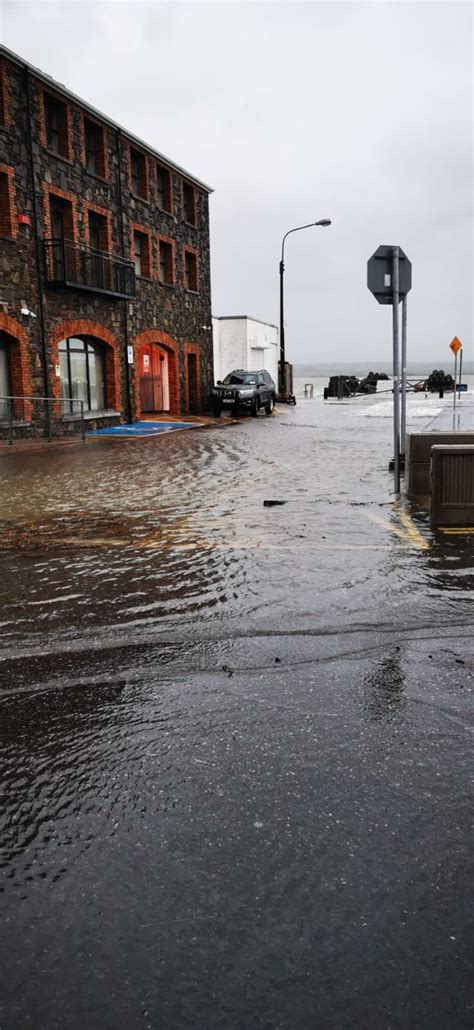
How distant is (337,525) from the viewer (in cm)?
883

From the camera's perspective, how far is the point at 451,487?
336 inches

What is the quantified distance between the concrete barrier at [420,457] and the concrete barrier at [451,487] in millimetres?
1346

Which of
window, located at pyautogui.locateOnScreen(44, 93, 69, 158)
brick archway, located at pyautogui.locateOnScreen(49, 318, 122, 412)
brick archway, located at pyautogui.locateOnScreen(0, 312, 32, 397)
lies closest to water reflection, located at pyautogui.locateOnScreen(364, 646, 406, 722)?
brick archway, located at pyautogui.locateOnScreen(0, 312, 32, 397)

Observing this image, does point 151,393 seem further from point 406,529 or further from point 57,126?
point 406,529

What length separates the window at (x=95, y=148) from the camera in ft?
83.1

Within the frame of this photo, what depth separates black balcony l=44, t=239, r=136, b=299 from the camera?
2245cm

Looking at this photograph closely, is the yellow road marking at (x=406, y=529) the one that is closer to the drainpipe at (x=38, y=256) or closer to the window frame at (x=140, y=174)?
the drainpipe at (x=38, y=256)

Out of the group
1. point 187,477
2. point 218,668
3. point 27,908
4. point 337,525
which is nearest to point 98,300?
point 187,477

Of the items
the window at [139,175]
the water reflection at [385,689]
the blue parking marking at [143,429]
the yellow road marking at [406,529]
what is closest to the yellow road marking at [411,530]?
the yellow road marking at [406,529]

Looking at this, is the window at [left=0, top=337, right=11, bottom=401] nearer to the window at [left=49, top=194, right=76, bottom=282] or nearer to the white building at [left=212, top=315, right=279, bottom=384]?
the window at [left=49, top=194, right=76, bottom=282]

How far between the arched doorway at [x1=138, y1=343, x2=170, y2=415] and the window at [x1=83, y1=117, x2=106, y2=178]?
7.18m

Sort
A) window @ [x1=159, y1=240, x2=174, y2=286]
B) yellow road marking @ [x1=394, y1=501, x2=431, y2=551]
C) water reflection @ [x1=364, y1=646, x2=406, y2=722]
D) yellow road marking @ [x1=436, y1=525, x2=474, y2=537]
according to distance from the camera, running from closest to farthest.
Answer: water reflection @ [x1=364, y1=646, x2=406, y2=722] → yellow road marking @ [x1=394, y1=501, x2=431, y2=551] → yellow road marking @ [x1=436, y1=525, x2=474, y2=537] → window @ [x1=159, y1=240, x2=174, y2=286]

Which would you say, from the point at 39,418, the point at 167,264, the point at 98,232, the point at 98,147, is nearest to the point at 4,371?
the point at 39,418

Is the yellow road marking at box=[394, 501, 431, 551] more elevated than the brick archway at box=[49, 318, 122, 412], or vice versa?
the brick archway at box=[49, 318, 122, 412]
